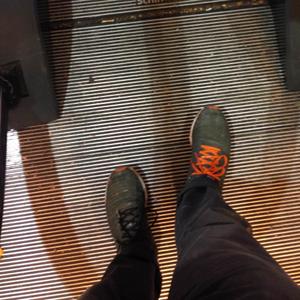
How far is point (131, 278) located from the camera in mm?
854

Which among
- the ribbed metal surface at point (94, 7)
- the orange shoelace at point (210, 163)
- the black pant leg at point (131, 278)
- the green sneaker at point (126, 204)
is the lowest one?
the black pant leg at point (131, 278)

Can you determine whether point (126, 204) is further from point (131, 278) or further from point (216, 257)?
point (216, 257)

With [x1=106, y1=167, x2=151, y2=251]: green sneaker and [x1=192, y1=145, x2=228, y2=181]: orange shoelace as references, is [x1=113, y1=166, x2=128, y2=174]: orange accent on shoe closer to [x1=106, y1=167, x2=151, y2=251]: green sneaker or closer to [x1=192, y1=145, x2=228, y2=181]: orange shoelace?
[x1=106, y1=167, x2=151, y2=251]: green sneaker

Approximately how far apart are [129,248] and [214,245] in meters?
0.27

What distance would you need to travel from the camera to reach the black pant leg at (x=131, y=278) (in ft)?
2.62

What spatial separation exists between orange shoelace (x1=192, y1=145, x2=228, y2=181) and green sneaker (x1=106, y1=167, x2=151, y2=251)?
0.17m

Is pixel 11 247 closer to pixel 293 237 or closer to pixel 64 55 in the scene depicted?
pixel 64 55

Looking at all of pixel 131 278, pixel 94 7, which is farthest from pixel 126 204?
pixel 94 7

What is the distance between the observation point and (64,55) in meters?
1.08

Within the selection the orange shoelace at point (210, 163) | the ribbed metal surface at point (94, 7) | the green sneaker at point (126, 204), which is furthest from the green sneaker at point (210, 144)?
the ribbed metal surface at point (94, 7)

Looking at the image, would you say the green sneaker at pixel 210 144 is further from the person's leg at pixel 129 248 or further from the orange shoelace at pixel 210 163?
the person's leg at pixel 129 248

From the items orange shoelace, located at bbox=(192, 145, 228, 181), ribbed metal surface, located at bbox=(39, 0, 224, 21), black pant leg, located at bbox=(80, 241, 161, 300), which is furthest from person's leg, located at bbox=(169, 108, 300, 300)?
ribbed metal surface, located at bbox=(39, 0, 224, 21)

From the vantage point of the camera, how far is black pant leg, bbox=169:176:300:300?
62 centimetres

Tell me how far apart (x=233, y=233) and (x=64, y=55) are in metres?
0.71
